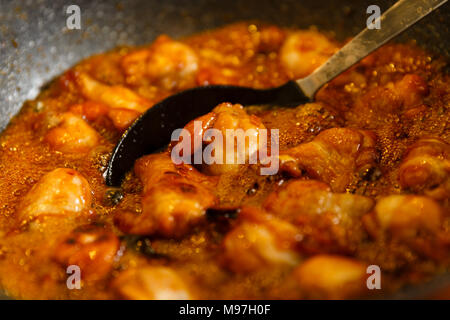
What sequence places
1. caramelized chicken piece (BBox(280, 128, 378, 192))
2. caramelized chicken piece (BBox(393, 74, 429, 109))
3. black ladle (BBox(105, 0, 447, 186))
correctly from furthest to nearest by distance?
caramelized chicken piece (BBox(393, 74, 429, 109)) < black ladle (BBox(105, 0, 447, 186)) < caramelized chicken piece (BBox(280, 128, 378, 192))

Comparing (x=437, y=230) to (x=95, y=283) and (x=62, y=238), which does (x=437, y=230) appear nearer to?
(x=95, y=283)

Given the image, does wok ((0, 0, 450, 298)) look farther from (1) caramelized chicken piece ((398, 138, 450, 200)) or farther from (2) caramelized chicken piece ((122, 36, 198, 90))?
(1) caramelized chicken piece ((398, 138, 450, 200))

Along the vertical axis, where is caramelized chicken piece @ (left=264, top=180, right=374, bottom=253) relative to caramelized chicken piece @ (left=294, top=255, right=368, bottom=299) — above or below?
above

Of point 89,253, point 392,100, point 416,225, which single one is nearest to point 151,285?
point 89,253

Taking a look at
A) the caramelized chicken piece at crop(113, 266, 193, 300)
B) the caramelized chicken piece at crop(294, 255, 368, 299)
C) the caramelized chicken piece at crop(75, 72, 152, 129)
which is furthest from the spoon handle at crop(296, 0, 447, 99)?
the caramelized chicken piece at crop(113, 266, 193, 300)

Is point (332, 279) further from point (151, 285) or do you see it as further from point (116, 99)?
point (116, 99)

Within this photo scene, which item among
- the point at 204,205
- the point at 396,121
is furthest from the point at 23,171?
the point at 396,121

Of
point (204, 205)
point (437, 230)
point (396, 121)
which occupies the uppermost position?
point (396, 121)
